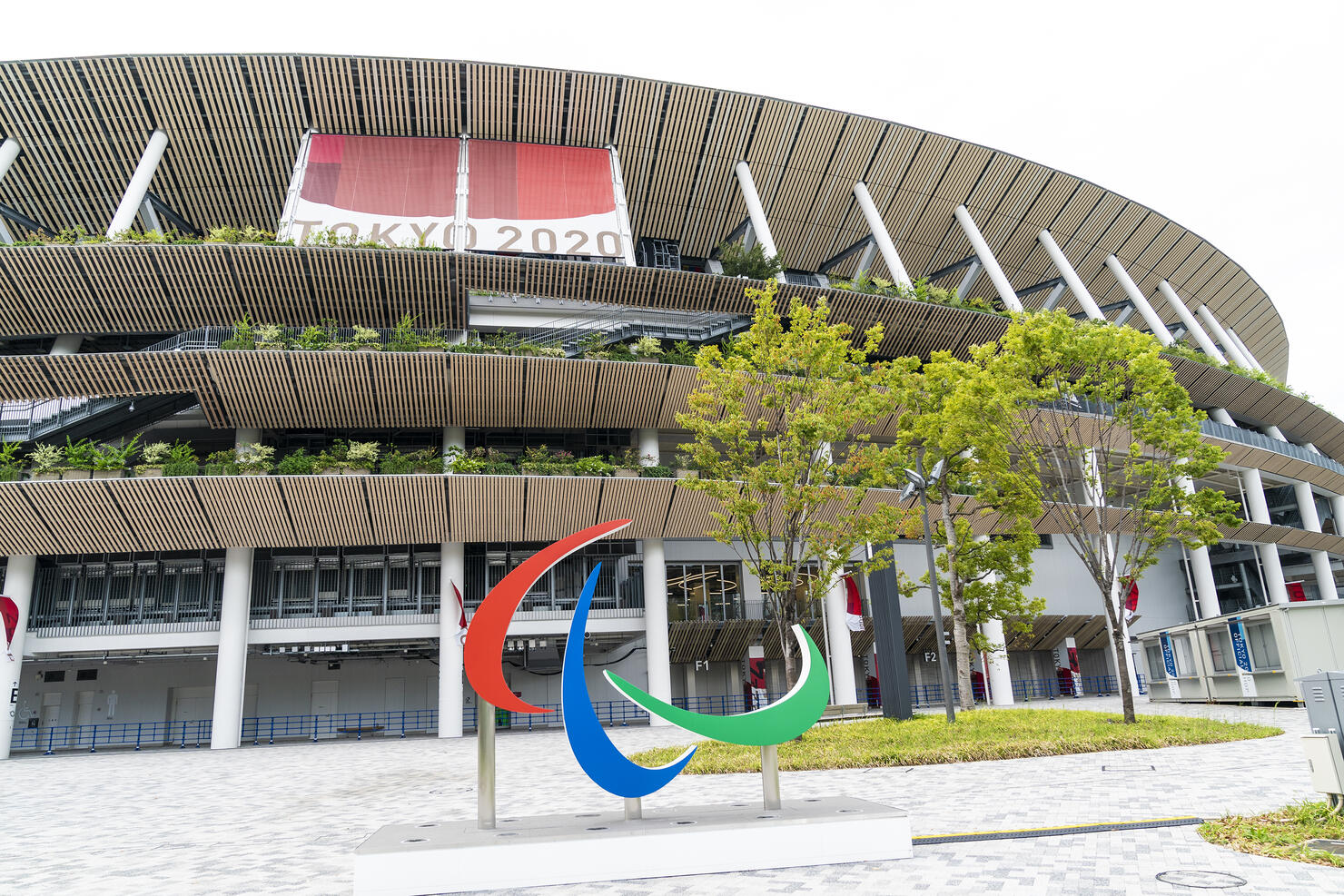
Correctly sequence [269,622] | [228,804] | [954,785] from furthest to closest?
[269,622]
[228,804]
[954,785]

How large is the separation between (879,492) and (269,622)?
64.7 ft

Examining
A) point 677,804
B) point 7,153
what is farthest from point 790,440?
point 7,153

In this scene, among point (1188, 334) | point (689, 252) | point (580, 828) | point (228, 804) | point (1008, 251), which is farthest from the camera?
point (1188, 334)

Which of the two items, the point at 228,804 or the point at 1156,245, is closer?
the point at 228,804

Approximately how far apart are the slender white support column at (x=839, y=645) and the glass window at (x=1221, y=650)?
35.1 ft

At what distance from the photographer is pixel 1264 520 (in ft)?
122

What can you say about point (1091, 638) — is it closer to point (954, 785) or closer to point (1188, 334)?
point (1188, 334)

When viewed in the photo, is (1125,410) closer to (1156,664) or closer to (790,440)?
(790,440)

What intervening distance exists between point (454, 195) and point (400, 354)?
7.72 metres

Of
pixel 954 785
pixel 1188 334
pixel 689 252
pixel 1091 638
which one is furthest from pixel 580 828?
pixel 1188 334

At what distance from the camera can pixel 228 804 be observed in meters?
11.9

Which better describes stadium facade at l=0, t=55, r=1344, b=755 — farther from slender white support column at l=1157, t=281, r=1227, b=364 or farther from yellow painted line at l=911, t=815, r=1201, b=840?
yellow painted line at l=911, t=815, r=1201, b=840

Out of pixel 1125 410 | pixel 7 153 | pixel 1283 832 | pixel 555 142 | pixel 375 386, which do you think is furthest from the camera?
pixel 555 142

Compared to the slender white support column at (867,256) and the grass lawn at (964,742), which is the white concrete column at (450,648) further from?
the slender white support column at (867,256)
